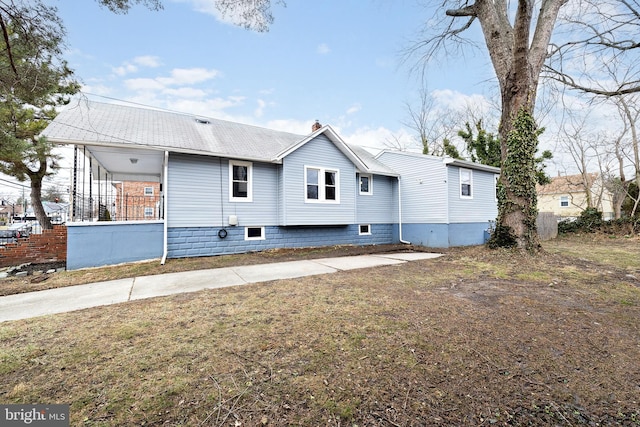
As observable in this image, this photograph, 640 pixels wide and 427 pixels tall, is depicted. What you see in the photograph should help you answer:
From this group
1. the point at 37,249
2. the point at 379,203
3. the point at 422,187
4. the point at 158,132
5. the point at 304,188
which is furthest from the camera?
the point at 379,203

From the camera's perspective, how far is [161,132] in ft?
31.1

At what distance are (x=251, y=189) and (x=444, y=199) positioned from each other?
798cm

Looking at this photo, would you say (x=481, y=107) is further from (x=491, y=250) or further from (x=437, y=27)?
(x=491, y=250)

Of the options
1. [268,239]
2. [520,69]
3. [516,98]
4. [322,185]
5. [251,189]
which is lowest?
[268,239]

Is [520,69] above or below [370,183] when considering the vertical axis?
above

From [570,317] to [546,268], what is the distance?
3.74 meters

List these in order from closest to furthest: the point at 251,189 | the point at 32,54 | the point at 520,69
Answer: the point at 32,54 < the point at 520,69 < the point at 251,189

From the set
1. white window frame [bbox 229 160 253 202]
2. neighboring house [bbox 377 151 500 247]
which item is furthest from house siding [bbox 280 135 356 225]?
neighboring house [bbox 377 151 500 247]

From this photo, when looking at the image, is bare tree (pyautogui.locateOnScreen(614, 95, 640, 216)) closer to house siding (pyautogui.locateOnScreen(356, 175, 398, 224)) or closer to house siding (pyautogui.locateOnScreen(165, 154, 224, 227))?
house siding (pyautogui.locateOnScreen(356, 175, 398, 224))

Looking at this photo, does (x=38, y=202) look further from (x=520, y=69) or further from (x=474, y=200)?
(x=474, y=200)

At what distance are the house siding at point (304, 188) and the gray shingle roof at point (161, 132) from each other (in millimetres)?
640

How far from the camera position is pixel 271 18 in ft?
21.3

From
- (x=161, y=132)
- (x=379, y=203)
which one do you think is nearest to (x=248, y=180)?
(x=161, y=132)

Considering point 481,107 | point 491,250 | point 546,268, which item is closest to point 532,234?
point 491,250
